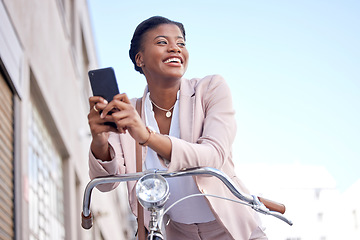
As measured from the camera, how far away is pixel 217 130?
9.01ft

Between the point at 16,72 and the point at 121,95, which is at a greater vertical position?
the point at 16,72

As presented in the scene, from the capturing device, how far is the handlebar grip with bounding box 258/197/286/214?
2621 millimetres

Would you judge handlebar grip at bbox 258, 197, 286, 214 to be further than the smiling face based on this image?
No

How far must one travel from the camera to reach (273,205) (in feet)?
8.70

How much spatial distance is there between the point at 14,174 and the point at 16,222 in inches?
17.1

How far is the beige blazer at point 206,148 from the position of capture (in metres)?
2.56

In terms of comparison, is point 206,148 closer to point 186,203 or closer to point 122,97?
point 186,203

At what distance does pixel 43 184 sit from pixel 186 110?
5.24 m

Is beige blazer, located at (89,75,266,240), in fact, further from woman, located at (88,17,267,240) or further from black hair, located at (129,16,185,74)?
black hair, located at (129,16,185,74)

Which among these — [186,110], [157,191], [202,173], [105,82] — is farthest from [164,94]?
[157,191]

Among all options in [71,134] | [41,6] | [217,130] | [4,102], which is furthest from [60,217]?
[217,130]

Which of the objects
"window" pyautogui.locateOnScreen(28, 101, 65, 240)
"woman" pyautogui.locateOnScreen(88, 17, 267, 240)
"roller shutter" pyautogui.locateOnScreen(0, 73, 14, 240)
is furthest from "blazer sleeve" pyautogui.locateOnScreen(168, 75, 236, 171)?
"window" pyautogui.locateOnScreen(28, 101, 65, 240)

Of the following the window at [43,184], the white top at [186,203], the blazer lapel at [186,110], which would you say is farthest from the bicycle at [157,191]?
the window at [43,184]

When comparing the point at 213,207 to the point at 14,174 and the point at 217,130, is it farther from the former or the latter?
the point at 14,174
